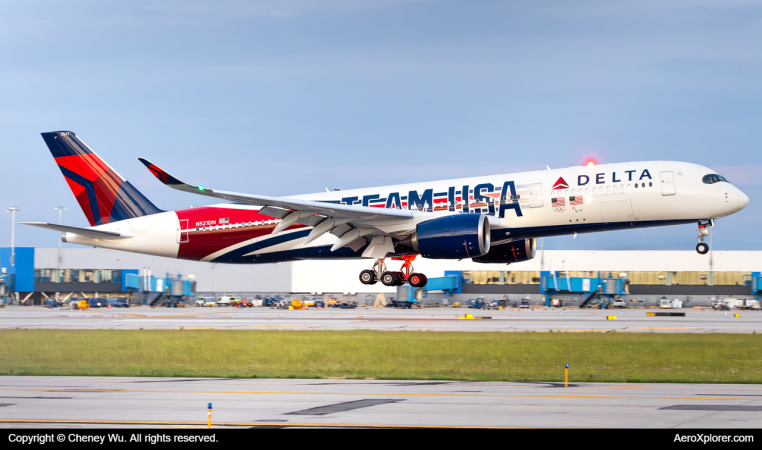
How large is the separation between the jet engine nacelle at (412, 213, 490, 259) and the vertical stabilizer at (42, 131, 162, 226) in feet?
60.3

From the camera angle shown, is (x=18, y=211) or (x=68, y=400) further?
(x=18, y=211)

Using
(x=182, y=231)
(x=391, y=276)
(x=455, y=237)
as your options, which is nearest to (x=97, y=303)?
(x=182, y=231)

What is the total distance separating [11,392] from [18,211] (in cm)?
11396

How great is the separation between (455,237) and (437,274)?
78505mm

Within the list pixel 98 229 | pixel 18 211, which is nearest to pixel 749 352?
pixel 98 229

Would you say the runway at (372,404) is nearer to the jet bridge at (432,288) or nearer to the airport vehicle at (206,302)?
the jet bridge at (432,288)

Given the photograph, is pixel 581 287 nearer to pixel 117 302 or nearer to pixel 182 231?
pixel 117 302

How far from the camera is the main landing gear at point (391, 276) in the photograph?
40.6 meters

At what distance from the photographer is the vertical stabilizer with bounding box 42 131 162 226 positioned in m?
46.0

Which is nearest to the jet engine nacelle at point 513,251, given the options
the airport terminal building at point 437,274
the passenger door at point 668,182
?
the passenger door at point 668,182

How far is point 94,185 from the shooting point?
1818 inches

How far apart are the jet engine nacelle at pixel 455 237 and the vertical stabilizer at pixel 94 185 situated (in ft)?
60.3
